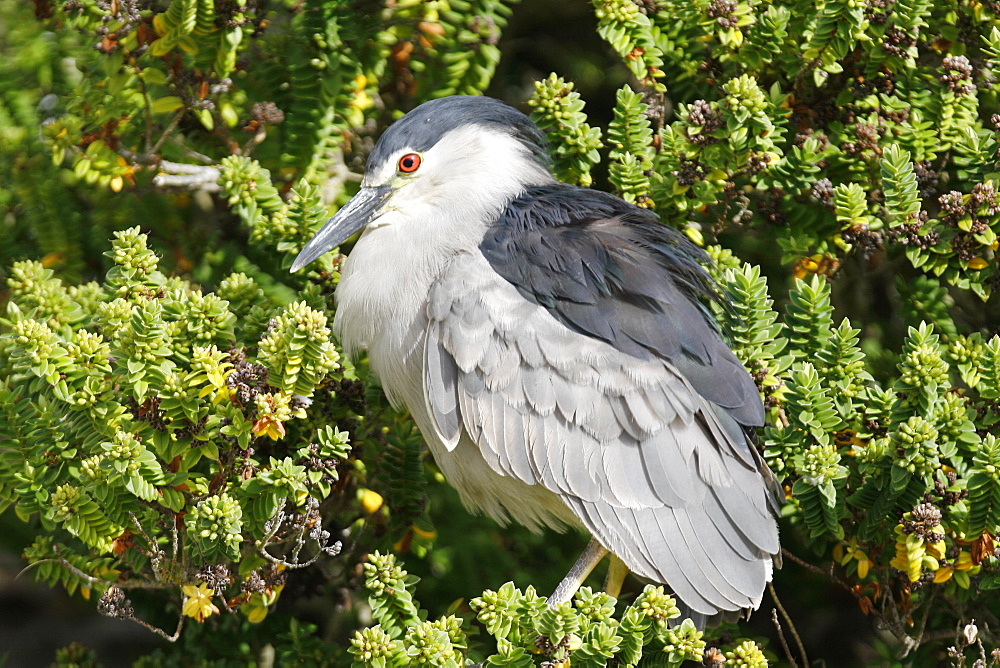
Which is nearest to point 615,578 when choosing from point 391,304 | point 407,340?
point 407,340

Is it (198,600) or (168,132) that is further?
(168,132)

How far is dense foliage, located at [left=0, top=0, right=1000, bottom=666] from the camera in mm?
2062

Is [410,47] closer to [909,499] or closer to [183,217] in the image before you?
[183,217]

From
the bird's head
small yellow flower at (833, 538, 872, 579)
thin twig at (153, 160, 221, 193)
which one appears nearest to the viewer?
small yellow flower at (833, 538, 872, 579)

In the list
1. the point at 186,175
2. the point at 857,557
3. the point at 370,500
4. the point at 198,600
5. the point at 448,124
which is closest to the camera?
the point at 198,600

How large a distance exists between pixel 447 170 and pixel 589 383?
2.77ft

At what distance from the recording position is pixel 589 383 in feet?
7.73

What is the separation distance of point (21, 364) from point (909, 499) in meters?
2.07

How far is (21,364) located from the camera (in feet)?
6.78

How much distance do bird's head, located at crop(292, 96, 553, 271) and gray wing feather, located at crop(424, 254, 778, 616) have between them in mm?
429

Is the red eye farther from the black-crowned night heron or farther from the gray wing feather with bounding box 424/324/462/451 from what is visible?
the gray wing feather with bounding box 424/324/462/451

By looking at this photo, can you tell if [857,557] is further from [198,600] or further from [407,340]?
[198,600]

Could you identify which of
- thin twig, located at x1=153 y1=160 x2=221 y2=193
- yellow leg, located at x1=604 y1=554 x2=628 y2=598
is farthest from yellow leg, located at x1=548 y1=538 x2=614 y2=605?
thin twig, located at x1=153 y1=160 x2=221 y2=193

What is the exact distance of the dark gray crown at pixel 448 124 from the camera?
268 centimetres
